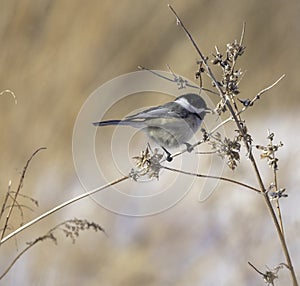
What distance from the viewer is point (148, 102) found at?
1.05 meters

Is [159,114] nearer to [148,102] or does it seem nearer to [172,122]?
[172,122]

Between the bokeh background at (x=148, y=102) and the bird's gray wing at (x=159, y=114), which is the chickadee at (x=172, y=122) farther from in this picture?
the bokeh background at (x=148, y=102)

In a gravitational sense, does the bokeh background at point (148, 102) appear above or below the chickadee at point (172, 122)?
above

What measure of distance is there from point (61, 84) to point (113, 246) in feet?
1.22

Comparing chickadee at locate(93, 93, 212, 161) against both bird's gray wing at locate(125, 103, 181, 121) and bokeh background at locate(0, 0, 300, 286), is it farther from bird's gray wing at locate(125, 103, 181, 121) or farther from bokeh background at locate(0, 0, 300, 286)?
bokeh background at locate(0, 0, 300, 286)

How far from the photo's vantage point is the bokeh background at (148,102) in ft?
3.04

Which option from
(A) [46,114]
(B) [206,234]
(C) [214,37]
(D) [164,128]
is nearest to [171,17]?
(C) [214,37]

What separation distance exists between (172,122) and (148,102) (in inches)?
22.8

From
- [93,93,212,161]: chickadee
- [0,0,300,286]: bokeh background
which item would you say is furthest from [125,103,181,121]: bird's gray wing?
[0,0,300,286]: bokeh background

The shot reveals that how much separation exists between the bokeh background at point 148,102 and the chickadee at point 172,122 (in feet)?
1.51

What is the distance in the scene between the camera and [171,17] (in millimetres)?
1031

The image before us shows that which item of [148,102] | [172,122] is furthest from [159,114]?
[148,102]

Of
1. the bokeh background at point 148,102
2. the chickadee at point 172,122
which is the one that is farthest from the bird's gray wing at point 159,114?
the bokeh background at point 148,102

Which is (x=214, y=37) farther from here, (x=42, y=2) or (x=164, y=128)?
(x=164, y=128)
